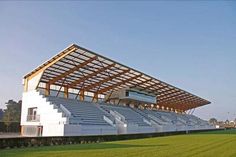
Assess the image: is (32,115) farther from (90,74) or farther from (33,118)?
(90,74)

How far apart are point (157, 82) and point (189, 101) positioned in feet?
103

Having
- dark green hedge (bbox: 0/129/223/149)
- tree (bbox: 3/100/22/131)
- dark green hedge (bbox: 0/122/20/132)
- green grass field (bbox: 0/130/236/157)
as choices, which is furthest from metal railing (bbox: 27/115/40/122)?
tree (bbox: 3/100/22/131)

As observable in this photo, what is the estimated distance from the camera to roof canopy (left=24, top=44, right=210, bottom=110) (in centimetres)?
3641

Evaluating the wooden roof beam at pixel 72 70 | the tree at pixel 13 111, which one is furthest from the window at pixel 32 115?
the tree at pixel 13 111

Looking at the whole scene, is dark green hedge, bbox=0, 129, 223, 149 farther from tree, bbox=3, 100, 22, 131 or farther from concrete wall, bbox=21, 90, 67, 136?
tree, bbox=3, 100, 22, 131

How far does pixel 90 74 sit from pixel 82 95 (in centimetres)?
777

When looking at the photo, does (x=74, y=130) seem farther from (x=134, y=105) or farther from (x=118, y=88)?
(x=134, y=105)

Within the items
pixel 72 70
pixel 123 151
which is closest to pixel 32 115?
pixel 72 70

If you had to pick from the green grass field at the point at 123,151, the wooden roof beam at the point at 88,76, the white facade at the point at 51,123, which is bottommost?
the green grass field at the point at 123,151

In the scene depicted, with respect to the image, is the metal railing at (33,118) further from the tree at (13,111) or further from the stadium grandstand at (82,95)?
the tree at (13,111)

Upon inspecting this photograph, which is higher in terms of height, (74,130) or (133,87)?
(133,87)

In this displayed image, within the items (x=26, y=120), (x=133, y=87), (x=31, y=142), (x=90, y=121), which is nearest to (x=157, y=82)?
(x=133, y=87)

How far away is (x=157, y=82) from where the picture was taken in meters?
55.0

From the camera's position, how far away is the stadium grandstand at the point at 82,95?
1399 inches
